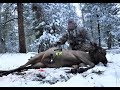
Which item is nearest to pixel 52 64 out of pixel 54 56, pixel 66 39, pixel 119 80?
pixel 54 56

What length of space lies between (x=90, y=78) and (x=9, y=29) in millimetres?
19762

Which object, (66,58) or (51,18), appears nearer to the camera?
(66,58)

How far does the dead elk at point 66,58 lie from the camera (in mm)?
5680

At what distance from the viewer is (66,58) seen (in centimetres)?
588

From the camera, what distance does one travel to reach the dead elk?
224 inches

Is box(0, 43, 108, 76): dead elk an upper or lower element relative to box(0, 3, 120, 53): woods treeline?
lower

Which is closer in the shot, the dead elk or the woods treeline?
the dead elk

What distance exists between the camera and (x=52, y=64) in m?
5.69

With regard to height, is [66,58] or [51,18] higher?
[51,18]

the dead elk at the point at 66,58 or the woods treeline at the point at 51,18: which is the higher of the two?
the woods treeline at the point at 51,18

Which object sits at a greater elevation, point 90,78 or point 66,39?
point 66,39

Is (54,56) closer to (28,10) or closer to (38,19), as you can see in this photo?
(38,19)

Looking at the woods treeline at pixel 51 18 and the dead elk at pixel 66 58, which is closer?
the dead elk at pixel 66 58

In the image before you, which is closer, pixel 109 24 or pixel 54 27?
pixel 54 27
